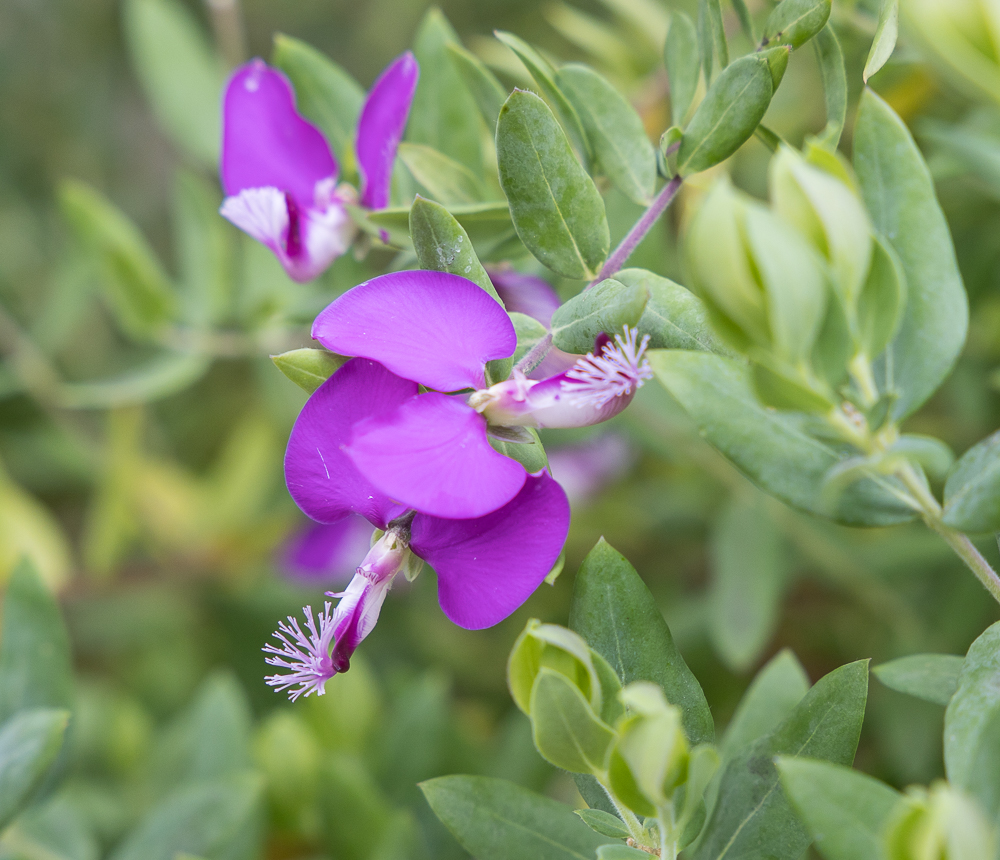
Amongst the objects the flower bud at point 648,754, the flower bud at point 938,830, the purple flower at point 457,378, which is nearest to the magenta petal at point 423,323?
the purple flower at point 457,378

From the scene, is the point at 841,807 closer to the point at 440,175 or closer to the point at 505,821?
the point at 505,821

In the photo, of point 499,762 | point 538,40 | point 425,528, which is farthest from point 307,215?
point 538,40

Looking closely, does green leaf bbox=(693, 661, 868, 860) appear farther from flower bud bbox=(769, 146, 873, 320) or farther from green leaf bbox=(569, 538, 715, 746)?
flower bud bbox=(769, 146, 873, 320)

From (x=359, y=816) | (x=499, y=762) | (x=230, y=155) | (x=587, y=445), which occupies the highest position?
(x=230, y=155)

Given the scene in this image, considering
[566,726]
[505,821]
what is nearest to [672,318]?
[566,726]

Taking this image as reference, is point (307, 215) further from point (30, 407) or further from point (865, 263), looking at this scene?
point (30, 407)

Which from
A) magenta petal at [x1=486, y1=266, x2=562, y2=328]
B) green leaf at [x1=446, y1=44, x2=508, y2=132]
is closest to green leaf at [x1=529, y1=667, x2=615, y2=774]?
magenta petal at [x1=486, y1=266, x2=562, y2=328]

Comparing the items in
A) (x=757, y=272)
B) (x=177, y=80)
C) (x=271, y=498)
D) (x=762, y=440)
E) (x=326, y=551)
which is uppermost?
(x=757, y=272)
